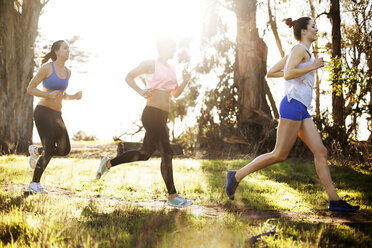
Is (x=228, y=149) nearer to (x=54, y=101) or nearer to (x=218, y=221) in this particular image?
(x=54, y=101)

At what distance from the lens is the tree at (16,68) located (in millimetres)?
14211

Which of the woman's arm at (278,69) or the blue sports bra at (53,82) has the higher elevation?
the woman's arm at (278,69)

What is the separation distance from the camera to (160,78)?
15.9ft

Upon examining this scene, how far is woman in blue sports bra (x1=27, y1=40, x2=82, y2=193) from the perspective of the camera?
558cm

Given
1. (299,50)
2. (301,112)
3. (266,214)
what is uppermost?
(299,50)

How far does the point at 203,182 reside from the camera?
23.5 ft

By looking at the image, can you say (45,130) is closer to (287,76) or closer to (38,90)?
(38,90)

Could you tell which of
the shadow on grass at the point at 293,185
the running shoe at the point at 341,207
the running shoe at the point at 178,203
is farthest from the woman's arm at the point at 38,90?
the running shoe at the point at 341,207

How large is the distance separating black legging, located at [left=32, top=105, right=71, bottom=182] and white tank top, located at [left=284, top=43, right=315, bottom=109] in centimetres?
333

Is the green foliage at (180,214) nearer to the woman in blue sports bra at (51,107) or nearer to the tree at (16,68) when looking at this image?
the woman in blue sports bra at (51,107)

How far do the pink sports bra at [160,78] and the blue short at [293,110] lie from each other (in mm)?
1435

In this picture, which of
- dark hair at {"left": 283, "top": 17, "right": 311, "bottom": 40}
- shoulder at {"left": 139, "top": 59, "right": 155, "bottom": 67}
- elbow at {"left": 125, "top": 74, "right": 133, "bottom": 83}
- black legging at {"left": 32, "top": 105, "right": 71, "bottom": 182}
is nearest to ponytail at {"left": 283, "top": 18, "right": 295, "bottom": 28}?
dark hair at {"left": 283, "top": 17, "right": 311, "bottom": 40}

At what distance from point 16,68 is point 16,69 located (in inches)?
1.5

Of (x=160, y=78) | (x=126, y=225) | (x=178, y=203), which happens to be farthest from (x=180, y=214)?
(x=160, y=78)
